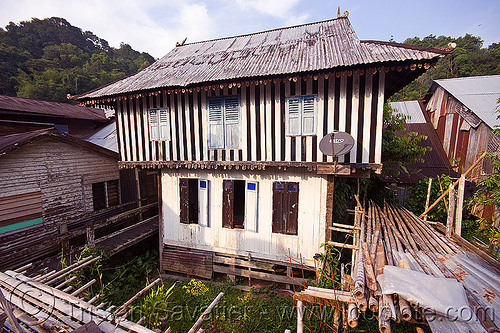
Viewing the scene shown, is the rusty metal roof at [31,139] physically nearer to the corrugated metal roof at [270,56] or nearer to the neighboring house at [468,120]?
the corrugated metal roof at [270,56]

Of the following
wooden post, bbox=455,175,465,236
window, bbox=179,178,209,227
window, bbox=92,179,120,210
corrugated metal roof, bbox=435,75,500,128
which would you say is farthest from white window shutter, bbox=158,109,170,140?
corrugated metal roof, bbox=435,75,500,128

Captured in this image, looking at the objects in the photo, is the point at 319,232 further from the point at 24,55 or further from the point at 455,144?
the point at 24,55

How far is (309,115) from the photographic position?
7.31 meters

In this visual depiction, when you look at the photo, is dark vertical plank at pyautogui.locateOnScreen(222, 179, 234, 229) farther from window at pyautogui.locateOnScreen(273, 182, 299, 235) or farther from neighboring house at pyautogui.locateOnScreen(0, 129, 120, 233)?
neighboring house at pyautogui.locateOnScreen(0, 129, 120, 233)

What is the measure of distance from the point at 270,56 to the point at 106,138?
13.9 meters

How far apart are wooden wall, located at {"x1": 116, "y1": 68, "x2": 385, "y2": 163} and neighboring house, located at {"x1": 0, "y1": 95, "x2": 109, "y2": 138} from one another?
30.2ft

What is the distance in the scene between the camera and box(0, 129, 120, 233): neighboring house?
842 centimetres

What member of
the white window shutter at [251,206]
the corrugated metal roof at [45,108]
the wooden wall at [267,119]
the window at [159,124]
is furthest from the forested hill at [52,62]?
the white window shutter at [251,206]

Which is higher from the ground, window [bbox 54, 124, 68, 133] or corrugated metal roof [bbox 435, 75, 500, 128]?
corrugated metal roof [bbox 435, 75, 500, 128]

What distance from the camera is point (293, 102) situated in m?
7.43

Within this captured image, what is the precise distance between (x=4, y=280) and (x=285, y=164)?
8065mm

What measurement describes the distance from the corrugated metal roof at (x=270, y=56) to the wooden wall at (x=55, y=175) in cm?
316

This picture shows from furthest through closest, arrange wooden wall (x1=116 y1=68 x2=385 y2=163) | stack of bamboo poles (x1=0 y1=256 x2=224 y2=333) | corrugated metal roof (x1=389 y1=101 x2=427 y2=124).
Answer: corrugated metal roof (x1=389 y1=101 x2=427 y2=124)
wooden wall (x1=116 y1=68 x2=385 y2=163)
stack of bamboo poles (x1=0 y1=256 x2=224 y2=333)

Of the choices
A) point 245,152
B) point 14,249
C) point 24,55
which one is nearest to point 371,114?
point 245,152
